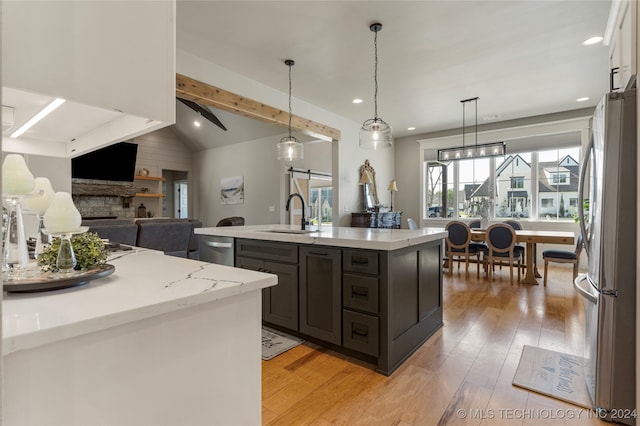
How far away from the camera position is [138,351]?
2.73 feet

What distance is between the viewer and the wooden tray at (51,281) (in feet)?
2.86

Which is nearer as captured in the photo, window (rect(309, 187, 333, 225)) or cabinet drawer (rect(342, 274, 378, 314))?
cabinet drawer (rect(342, 274, 378, 314))

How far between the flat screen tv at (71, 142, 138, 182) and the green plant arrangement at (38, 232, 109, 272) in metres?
7.08

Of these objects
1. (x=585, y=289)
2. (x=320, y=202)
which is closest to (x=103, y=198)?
(x=320, y=202)

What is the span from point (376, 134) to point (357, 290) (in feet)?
5.44

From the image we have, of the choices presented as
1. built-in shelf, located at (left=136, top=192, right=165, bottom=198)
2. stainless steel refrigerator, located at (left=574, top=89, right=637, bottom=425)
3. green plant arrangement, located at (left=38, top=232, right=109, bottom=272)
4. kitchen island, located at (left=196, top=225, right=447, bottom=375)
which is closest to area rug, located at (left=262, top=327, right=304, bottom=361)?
kitchen island, located at (left=196, top=225, right=447, bottom=375)

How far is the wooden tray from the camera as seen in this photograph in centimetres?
87

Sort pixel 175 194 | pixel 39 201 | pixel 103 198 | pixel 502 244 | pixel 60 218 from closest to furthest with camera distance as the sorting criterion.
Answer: pixel 60 218
pixel 39 201
pixel 502 244
pixel 103 198
pixel 175 194

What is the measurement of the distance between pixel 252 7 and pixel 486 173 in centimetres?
574

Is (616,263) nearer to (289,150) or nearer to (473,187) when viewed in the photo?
(289,150)

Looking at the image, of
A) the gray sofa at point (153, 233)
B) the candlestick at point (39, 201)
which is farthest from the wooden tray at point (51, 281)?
the gray sofa at point (153, 233)

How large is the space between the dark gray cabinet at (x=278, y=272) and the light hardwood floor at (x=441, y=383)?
1.07 ft

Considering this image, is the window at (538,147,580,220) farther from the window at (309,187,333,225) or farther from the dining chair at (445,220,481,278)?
the window at (309,187,333,225)

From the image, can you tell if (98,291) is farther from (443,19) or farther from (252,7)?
(443,19)
